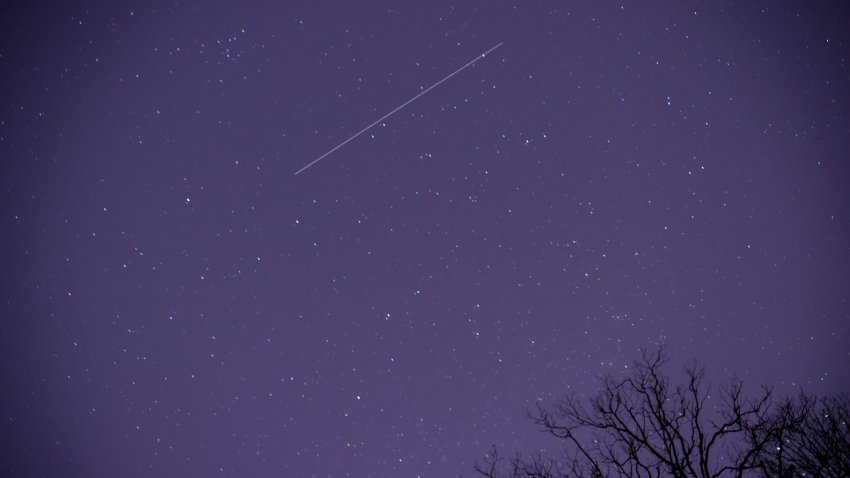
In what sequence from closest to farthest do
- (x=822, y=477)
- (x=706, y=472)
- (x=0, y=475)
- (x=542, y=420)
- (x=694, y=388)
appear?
(x=706, y=472) → (x=822, y=477) → (x=694, y=388) → (x=542, y=420) → (x=0, y=475)

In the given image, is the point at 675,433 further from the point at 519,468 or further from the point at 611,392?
the point at 519,468

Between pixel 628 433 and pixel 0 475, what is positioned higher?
pixel 0 475

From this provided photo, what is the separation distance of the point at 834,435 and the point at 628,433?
411cm

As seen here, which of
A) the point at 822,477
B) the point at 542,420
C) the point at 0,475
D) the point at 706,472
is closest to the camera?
the point at 706,472

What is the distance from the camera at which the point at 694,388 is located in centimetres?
721

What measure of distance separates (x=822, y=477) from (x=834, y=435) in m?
1.26

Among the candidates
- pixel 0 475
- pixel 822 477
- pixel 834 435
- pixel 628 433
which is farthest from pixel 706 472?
pixel 0 475

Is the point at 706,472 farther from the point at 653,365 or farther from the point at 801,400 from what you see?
the point at 801,400

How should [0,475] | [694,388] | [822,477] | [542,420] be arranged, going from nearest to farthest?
[822,477], [694,388], [542,420], [0,475]

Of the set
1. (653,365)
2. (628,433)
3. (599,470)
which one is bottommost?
(599,470)

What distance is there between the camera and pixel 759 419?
6832 millimetres

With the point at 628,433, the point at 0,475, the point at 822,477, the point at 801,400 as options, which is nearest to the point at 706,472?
the point at 628,433

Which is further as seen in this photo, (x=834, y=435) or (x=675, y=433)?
(x=834, y=435)

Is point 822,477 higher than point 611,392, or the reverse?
point 611,392
